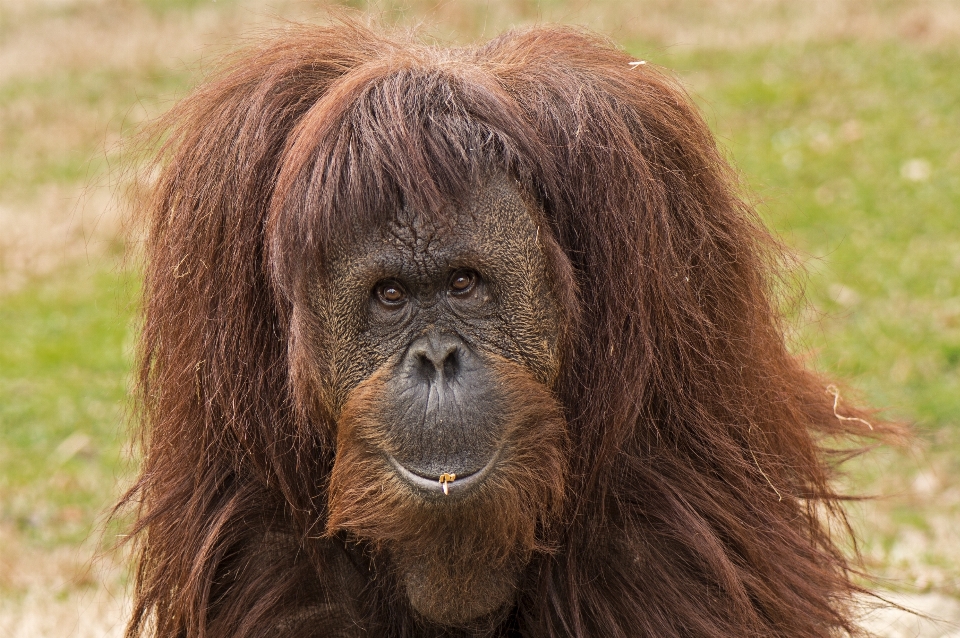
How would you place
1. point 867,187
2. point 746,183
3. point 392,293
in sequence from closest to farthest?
1. point 392,293
2. point 746,183
3. point 867,187

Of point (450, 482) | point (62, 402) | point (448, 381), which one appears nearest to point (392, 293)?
point (448, 381)

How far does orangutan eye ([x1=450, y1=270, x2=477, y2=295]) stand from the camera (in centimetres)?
242

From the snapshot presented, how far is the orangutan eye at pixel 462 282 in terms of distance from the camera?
2420 millimetres

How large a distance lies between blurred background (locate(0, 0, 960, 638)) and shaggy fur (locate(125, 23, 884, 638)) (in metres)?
0.41

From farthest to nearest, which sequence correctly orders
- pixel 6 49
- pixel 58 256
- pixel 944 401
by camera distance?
pixel 6 49
pixel 58 256
pixel 944 401

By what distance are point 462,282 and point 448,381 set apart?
0.21m

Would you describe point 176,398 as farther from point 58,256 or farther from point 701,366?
point 58,256

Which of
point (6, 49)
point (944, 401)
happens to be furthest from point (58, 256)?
point (944, 401)

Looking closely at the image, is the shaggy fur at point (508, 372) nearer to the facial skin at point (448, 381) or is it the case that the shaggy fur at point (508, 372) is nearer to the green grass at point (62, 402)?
the facial skin at point (448, 381)

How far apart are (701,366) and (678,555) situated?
0.42 meters

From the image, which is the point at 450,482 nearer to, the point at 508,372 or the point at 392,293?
the point at 508,372

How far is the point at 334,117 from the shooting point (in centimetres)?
245

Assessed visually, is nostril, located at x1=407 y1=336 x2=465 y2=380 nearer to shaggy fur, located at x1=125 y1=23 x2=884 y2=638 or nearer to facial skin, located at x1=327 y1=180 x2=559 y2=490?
facial skin, located at x1=327 y1=180 x2=559 y2=490

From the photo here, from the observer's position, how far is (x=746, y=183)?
10.0ft
